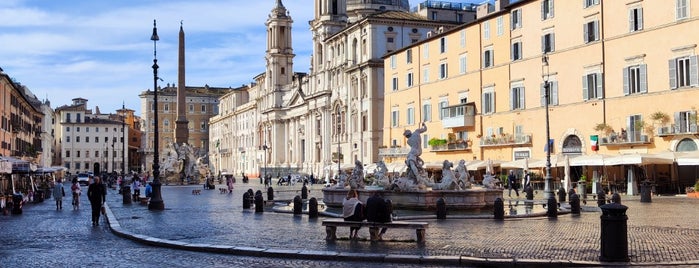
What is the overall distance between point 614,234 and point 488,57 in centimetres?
4184

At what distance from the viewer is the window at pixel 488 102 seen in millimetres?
53406

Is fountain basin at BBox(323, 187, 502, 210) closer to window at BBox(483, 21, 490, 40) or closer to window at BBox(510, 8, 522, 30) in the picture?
window at BBox(510, 8, 522, 30)

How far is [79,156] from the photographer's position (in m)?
135

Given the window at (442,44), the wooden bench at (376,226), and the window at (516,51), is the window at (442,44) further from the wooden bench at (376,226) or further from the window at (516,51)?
the wooden bench at (376,226)

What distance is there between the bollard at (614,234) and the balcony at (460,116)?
141 feet

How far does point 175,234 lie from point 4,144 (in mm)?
41787

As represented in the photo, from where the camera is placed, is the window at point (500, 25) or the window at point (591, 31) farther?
the window at point (500, 25)

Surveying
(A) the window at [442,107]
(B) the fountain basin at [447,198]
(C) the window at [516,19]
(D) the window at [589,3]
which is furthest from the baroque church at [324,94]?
(B) the fountain basin at [447,198]

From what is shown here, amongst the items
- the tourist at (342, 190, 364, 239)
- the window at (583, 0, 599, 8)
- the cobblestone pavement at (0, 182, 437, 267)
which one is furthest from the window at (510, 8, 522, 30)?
the tourist at (342, 190, 364, 239)

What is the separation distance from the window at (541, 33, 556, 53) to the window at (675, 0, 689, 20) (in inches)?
380

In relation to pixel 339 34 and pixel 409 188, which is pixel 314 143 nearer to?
pixel 339 34

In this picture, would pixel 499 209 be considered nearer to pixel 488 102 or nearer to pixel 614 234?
pixel 614 234

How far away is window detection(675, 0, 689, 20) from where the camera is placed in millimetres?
37531

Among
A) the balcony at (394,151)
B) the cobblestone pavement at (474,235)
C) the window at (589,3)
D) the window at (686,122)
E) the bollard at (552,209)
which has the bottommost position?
the cobblestone pavement at (474,235)
